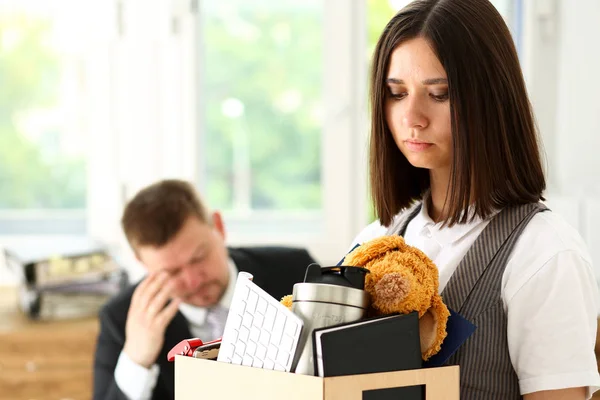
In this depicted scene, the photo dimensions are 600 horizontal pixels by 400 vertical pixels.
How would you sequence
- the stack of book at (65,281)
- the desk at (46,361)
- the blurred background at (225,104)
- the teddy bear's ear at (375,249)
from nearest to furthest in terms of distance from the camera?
the teddy bear's ear at (375,249)
the desk at (46,361)
the stack of book at (65,281)
the blurred background at (225,104)

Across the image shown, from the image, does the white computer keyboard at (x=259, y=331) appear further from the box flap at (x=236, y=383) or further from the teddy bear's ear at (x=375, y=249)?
the teddy bear's ear at (x=375, y=249)

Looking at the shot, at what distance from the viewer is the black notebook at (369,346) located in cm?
72

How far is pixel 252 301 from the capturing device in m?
0.80

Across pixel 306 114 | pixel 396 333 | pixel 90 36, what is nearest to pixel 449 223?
pixel 396 333

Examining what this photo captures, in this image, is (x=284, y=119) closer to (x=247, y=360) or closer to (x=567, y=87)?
(x=567, y=87)

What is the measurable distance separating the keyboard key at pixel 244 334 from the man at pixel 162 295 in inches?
49.1

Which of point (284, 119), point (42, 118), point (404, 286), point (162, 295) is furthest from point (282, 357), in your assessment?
point (42, 118)

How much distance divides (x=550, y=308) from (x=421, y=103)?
28cm

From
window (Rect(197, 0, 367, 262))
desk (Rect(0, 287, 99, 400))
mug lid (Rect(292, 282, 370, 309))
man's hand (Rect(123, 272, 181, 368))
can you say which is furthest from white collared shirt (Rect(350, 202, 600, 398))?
window (Rect(197, 0, 367, 262))

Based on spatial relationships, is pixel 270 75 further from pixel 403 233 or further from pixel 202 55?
pixel 403 233

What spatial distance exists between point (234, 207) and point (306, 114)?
16.6 inches

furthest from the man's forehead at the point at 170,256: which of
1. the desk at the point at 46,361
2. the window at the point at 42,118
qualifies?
the window at the point at 42,118

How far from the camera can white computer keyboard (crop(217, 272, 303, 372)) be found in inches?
29.4

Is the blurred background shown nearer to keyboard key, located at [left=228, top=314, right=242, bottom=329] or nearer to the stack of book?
the stack of book
